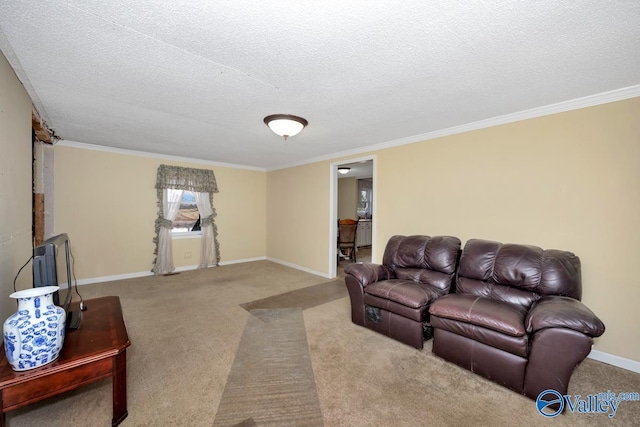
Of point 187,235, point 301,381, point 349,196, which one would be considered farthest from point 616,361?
point 349,196

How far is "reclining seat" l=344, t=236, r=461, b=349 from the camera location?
8.05 ft

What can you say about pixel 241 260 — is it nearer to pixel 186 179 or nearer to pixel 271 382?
pixel 186 179

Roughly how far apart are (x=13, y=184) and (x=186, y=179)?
331cm

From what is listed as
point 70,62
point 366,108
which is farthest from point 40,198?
point 366,108

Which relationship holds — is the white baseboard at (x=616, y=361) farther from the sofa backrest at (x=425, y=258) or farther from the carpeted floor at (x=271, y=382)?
the carpeted floor at (x=271, y=382)

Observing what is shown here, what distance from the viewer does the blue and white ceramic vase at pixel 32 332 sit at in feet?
4.23

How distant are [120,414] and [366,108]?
3100mm

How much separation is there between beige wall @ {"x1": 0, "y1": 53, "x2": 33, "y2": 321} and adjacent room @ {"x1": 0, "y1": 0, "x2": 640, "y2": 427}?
3 cm

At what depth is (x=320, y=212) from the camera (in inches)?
203

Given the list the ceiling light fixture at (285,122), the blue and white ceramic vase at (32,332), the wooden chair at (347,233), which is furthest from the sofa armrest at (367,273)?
the wooden chair at (347,233)

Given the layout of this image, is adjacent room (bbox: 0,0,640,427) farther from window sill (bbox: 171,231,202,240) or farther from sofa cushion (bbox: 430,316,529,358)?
window sill (bbox: 171,231,202,240)

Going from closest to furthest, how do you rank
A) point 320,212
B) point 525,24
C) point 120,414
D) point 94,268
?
1. point 525,24
2. point 120,414
3. point 94,268
4. point 320,212

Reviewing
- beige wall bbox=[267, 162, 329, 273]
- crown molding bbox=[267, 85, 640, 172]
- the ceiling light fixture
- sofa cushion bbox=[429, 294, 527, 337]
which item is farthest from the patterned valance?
sofa cushion bbox=[429, 294, 527, 337]

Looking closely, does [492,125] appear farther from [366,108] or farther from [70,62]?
[70,62]
